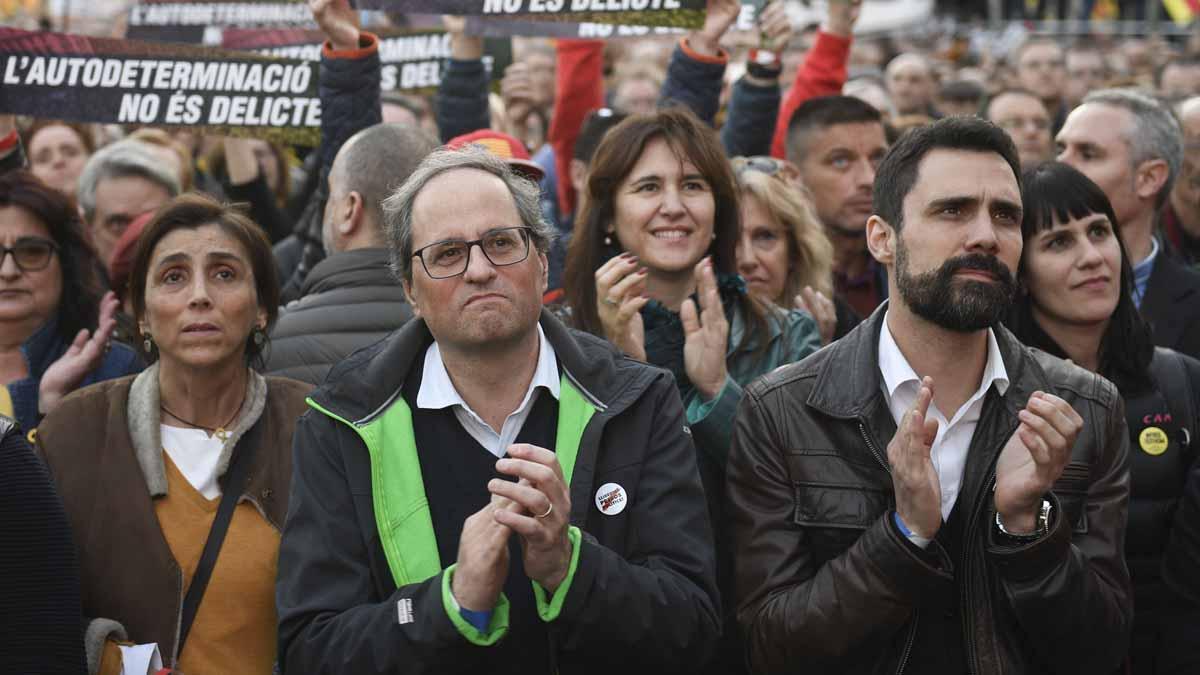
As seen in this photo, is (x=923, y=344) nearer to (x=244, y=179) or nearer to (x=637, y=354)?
(x=637, y=354)

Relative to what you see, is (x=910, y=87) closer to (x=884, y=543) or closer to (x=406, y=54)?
(x=406, y=54)

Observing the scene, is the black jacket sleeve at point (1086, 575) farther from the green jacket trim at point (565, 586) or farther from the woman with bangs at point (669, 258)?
the woman with bangs at point (669, 258)

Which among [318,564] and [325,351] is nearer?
[318,564]

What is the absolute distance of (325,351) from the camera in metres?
4.71

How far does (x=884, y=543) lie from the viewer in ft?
11.2

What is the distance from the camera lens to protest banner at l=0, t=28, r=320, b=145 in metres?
6.34

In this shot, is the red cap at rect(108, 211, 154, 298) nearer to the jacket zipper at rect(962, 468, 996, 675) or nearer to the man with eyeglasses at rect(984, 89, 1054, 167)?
the jacket zipper at rect(962, 468, 996, 675)

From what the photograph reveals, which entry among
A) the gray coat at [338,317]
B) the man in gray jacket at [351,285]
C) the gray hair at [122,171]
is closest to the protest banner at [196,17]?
the gray hair at [122,171]

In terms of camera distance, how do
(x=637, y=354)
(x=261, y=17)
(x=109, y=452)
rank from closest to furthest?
(x=109, y=452) < (x=637, y=354) < (x=261, y=17)

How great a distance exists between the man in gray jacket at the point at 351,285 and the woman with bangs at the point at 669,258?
0.63 metres

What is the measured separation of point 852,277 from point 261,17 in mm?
4153

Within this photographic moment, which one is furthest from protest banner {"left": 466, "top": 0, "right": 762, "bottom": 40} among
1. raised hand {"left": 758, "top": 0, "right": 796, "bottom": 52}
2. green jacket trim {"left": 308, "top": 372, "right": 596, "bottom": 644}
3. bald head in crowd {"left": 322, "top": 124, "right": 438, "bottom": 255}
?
green jacket trim {"left": 308, "top": 372, "right": 596, "bottom": 644}

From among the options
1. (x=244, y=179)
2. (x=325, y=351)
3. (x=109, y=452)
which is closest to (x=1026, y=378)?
(x=325, y=351)

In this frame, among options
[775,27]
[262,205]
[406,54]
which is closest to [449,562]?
[775,27]
